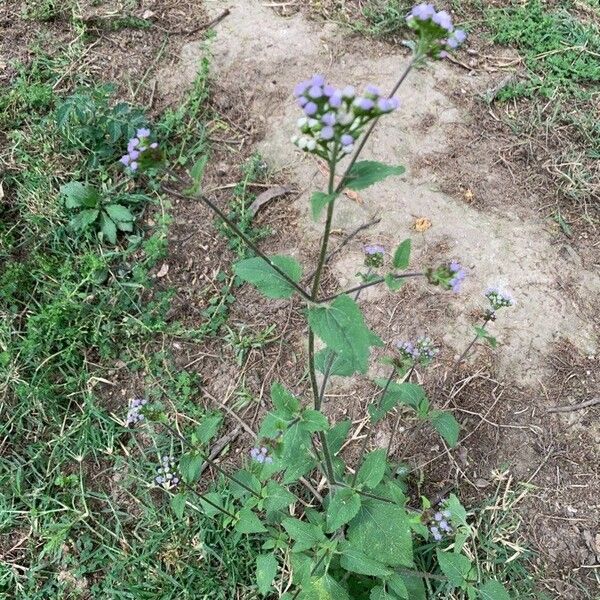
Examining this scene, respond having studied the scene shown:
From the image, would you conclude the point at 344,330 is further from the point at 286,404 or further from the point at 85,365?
the point at 85,365

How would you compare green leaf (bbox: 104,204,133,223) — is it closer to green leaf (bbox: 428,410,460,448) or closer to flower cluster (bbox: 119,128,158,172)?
flower cluster (bbox: 119,128,158,172)

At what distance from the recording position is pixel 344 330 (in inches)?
73.5

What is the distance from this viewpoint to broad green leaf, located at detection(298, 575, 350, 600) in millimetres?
2475

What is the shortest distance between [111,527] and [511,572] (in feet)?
6.76

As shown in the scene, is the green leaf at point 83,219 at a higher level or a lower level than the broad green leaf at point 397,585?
higher

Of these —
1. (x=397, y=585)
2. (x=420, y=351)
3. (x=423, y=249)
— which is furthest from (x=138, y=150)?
(x=423, y=249)

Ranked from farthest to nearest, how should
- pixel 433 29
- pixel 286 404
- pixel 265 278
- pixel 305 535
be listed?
1. pixel 305 535
2. pixel 286 404
3. pixel 265 278
4. pixel 433 29

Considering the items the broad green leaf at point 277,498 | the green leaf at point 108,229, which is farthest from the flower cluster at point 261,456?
the green leaf at point 108,229

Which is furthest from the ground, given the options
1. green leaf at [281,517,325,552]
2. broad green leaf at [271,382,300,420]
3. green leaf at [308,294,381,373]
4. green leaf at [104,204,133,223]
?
green leaf at [308,294,381,373]

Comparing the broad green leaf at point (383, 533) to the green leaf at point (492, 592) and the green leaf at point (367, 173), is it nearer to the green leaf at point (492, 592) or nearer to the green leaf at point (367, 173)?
the green leaf at point (492, 592)

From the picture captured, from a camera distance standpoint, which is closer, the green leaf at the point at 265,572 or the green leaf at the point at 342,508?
the green leaf at the point at 342,508

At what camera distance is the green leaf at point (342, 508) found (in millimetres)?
2350

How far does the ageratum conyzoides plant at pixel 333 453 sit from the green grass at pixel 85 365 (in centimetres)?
19

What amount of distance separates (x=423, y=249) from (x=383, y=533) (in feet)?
6.31
